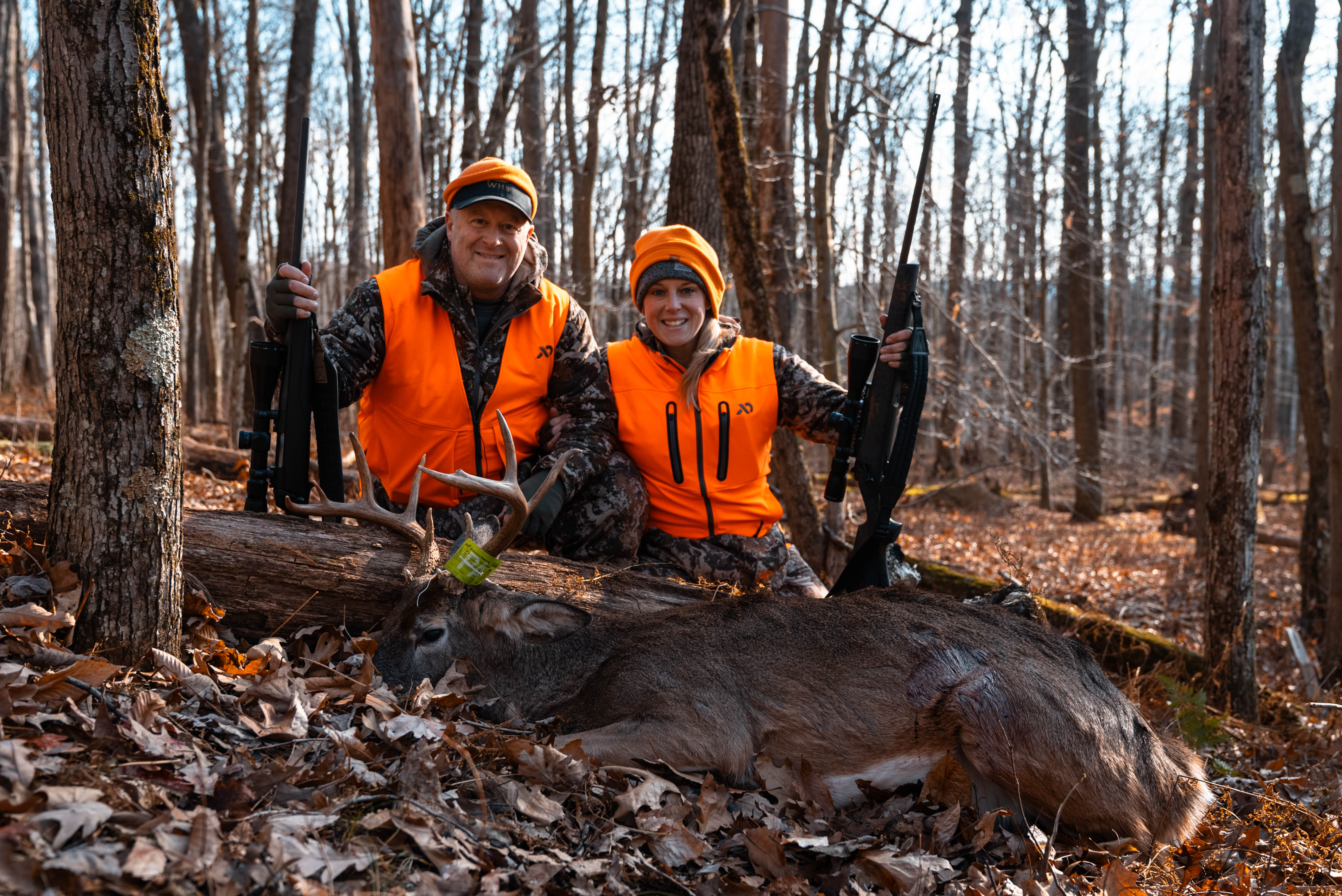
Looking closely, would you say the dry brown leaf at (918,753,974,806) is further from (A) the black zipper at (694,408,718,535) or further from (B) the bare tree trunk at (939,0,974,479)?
(B) the bare tree trunk at (939,0,974,479)

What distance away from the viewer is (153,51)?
2.84 meters

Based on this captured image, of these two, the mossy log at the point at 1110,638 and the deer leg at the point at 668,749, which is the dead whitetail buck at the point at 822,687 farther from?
the mossy log at the point at 1110,638

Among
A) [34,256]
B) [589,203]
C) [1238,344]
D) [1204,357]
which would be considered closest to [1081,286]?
[1204,357]

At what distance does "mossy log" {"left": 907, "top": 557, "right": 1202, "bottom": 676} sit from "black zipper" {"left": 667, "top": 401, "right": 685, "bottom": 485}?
223cm

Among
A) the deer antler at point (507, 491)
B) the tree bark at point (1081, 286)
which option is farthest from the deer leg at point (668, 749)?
the tree bark at point (1081, 286)

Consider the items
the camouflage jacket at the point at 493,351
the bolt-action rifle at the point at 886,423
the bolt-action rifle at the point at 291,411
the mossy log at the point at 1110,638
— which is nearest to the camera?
the bolt-action rifle at the point at 291,411

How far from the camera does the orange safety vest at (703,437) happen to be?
4.89 m

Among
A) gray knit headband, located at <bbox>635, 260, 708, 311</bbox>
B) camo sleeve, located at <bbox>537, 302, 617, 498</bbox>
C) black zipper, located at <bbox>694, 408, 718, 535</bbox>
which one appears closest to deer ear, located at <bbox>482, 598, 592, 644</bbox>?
camo sleeve, located at <bbox>537, 302, 617, 498</bbox>

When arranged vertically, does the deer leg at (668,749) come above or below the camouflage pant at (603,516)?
below

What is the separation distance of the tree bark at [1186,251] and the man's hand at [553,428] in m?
15.1

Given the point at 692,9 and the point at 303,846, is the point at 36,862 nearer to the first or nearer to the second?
the point at 303,846

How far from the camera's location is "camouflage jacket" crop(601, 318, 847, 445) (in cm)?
502

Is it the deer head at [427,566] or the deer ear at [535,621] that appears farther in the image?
the deer ear at [535,621]

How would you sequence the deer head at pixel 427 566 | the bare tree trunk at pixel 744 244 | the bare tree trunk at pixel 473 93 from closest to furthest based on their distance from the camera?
the deer head at pixel 427 566 → the bare tree trunk at pixel 744 244 → the bare tree trunk at pixel 473 93
